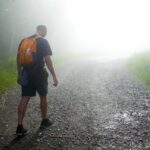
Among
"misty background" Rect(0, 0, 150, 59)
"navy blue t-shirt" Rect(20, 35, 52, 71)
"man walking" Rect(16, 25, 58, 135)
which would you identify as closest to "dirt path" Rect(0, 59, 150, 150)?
"man walking" Rect(16, 25, 58, 135)

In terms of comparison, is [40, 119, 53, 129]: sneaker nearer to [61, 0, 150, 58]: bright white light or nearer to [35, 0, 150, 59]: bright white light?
[35, 0, 150, 59]: bright white light

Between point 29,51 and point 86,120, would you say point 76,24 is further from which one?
point 29,51

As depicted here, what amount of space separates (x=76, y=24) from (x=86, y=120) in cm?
7127

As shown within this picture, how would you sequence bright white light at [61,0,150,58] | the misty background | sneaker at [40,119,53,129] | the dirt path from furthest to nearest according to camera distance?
bright white light at [61,0,150,58], the misty background, sneaker at [40,119,53,129], the dirt path

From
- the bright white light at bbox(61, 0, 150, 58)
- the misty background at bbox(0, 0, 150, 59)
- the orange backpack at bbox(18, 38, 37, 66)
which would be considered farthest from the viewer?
the bright white light at bbox(61, 0, 150, 58)

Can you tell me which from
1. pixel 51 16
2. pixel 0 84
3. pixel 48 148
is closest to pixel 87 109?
pixel 48 148

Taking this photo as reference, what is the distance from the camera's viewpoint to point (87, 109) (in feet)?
38.5

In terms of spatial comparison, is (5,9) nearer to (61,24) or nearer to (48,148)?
(61,24)

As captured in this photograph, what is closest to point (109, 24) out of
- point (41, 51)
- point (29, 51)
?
point (41, 51)

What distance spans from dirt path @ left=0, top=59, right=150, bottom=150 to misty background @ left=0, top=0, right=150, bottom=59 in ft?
95.6

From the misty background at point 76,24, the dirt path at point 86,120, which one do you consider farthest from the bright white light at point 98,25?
the dirt path at point 86,120

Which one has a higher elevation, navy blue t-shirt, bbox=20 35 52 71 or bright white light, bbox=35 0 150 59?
→ bright white light, bbox=35 0 150 59

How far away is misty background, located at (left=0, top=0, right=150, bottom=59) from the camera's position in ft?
161

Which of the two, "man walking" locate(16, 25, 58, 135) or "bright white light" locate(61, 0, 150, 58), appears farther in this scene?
"bright white light" locate(61, 0, 150, 58)
